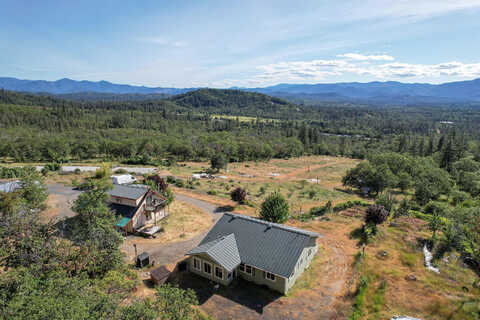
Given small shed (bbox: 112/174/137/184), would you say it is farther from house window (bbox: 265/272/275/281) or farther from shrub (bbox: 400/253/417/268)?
shrub (bbox: 400/253/417/268)

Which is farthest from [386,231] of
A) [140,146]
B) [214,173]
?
[140,146]

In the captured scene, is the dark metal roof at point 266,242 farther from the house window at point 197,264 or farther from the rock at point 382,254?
the rock at point 382,254

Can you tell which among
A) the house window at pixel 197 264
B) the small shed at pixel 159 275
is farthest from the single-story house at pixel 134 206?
the house window at pixel 197 264

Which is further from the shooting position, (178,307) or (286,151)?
(286,151)

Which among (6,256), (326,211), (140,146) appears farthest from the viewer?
(140,146)

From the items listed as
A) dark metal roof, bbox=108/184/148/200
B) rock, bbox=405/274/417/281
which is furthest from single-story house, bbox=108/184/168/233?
rock, bbox=405/274/417/281

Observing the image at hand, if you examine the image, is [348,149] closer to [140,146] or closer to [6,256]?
[140,146]
